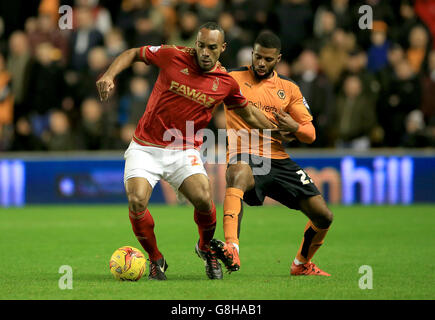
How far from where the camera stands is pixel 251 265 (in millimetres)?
8461

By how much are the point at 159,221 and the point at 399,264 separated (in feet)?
17.4

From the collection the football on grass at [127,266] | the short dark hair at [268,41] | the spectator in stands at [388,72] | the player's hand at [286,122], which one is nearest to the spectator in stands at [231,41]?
the spectator in stands at [388,72]

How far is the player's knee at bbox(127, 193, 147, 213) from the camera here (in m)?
7.07

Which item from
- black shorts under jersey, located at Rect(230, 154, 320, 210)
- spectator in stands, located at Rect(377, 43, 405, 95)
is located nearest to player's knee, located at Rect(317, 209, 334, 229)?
black shorts under jersey, located at Rect(230, 154, 320, 210)

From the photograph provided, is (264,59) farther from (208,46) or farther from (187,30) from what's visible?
(187,30)

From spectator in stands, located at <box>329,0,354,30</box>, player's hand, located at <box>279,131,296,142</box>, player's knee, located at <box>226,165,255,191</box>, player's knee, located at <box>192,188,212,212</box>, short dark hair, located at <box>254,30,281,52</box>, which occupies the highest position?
spectator in stands, located at <box>329,0,354,30</box>

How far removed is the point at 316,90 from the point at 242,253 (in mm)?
6048

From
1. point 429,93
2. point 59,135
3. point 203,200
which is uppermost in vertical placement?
point 429,93

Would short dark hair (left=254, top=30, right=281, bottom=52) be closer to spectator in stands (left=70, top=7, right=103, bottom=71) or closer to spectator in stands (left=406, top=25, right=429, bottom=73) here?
spectator in stands (left=406, top=25, right=429, bottom=73)

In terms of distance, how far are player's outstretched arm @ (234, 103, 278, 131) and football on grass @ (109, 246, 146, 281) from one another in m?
1.58

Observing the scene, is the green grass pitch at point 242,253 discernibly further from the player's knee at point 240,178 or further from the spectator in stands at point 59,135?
the spectator in stands at point 59,135

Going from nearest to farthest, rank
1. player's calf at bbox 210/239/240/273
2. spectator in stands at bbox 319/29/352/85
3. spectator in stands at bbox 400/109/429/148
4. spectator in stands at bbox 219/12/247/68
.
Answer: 1. player's calf at bbox 210/239/240/273
2. spectator in stands at bbox 400/109/429/148
3. spectator in stands at bbox 219/12/247/68
4. spectator in stands at bbox 319/29/352/85

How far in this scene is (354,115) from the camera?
49.3 ft

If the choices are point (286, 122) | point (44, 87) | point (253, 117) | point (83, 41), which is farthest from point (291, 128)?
point (83, 41)
